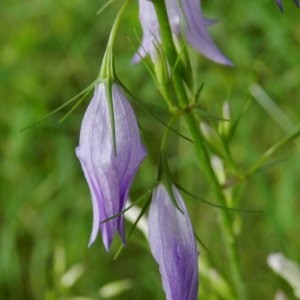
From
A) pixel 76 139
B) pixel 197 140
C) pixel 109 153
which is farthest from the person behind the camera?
pixel 76 139

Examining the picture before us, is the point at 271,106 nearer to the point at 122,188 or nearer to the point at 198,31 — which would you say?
the point at 198,31

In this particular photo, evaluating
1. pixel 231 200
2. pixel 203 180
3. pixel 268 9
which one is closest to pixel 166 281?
pixel 231 200

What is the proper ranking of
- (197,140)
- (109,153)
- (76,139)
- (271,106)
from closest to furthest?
(109,153), (197,140), (271,106), (76,139)

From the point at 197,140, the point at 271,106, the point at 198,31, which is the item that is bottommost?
the point at 271,106

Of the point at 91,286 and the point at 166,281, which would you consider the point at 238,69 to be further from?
the point at 166,281

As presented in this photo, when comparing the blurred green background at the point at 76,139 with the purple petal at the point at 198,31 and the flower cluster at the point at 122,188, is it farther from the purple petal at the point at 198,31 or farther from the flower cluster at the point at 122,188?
the flower cluster at the point at 122,188

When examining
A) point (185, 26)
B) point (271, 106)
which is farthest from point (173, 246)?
point (271, 106)

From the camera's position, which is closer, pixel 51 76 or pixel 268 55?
pixel 268 55

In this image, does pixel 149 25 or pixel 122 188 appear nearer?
pixel 122 188
